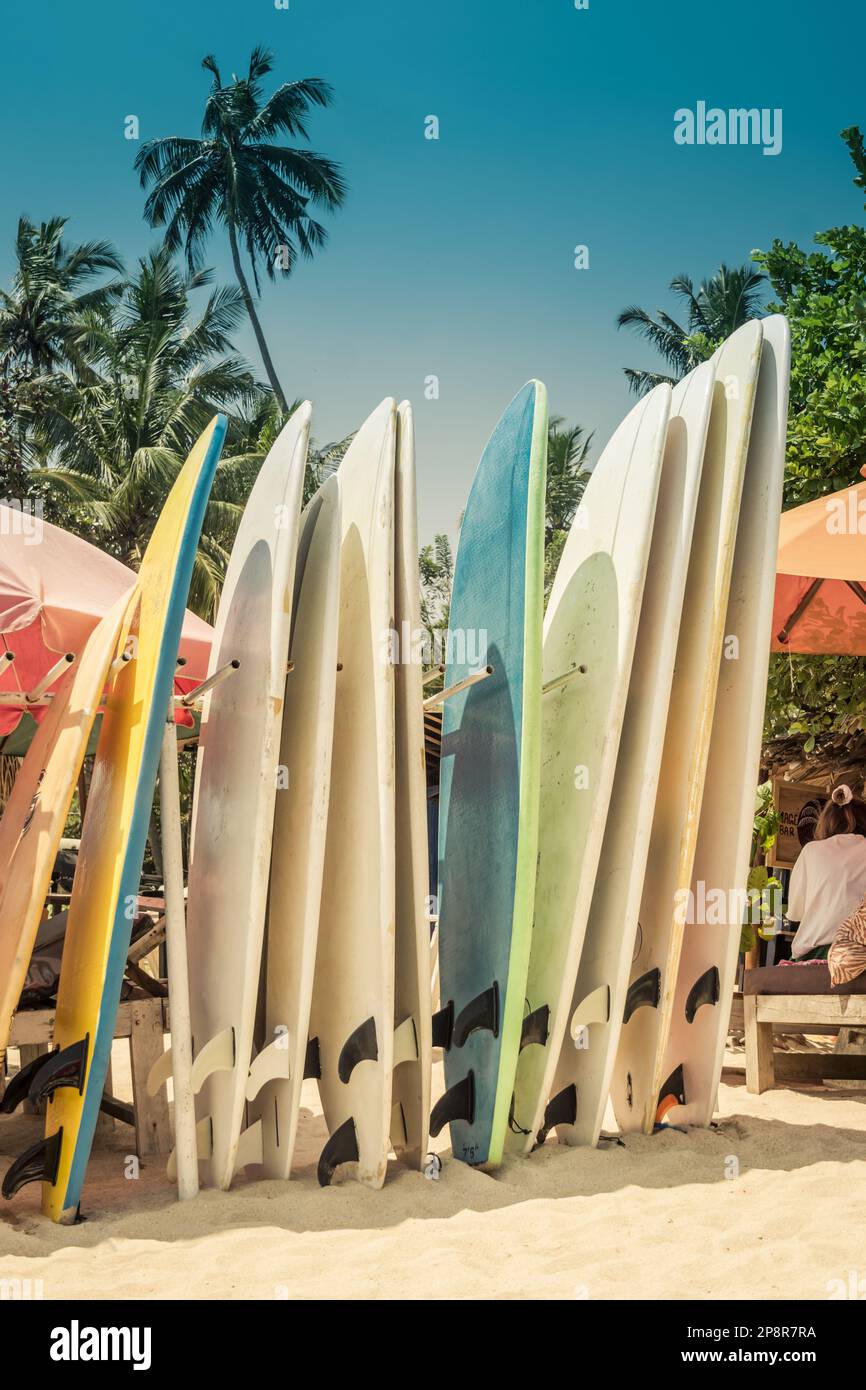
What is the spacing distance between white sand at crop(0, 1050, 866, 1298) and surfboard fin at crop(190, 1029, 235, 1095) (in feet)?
1.14

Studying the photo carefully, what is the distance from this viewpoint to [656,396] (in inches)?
168

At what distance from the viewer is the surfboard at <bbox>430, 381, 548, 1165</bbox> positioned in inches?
144

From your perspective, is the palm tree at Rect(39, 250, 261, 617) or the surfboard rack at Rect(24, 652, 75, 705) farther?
the palm tree at Rect(39, 250, 261, 617)

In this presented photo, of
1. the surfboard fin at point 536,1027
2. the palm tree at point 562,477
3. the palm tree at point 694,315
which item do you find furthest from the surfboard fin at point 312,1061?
the palm tree at point 694,315

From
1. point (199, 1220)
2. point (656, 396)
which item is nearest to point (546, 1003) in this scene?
point (199, 1220)

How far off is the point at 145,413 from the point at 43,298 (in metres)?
4.37

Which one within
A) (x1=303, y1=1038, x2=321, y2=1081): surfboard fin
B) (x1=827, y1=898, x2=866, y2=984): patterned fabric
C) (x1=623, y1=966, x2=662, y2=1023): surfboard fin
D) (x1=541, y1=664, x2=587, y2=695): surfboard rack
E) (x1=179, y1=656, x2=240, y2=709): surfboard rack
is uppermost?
(x1=541, y1=664, x2=587, y2=695): surfboard rack

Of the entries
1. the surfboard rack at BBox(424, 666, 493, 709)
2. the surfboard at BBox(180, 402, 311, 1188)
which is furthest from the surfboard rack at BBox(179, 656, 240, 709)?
the surfboard rack at BBox(424, 666, 493, 709)

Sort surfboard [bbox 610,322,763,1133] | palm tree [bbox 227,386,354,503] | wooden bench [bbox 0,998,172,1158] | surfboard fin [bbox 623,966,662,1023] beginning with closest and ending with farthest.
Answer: surfboard [bbox 610,322,763,1133] < surfboard fin [bbox 623,966,662,1023] < wooden bench [bbox 0,998,172,1158] < palm tree [bbox 227,386,354,503]

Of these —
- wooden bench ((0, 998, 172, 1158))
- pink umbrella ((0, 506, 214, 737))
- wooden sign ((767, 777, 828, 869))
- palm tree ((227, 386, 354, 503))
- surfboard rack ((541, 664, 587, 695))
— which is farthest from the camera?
palm tree ((227, 386, 354, 503))

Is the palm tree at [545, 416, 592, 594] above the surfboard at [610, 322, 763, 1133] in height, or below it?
above

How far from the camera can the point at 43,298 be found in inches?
1034

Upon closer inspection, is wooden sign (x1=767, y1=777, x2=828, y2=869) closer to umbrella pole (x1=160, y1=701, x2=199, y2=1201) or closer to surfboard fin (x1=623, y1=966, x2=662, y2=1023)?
surfboard fin (x1=623, y1=966, x2=662, y2=1023)

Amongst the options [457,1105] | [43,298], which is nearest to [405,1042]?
[457,1105]
